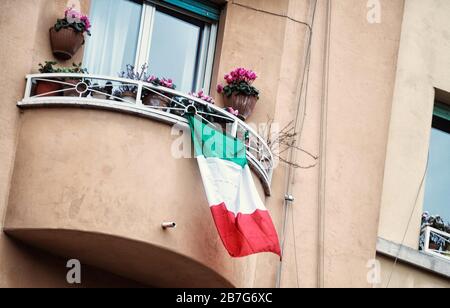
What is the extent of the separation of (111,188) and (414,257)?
5.26m

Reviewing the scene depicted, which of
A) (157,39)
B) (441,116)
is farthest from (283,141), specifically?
(441,116)

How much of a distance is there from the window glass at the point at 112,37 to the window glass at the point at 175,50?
12.4 inches

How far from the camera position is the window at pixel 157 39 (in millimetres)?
14812

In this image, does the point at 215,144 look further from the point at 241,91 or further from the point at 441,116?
the point at 441,116

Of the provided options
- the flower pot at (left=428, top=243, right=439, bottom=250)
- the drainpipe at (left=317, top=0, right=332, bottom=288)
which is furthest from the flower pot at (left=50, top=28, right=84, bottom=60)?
the flower pot at (left=428, top=243, right=439, bottom=250)

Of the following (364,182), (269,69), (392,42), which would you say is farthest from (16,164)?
(392,42)

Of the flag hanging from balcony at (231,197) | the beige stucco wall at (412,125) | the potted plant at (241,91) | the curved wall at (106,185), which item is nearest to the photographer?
the curved wall at (106,185)

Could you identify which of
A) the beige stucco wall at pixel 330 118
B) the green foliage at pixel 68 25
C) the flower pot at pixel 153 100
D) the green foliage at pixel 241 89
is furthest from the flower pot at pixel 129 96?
the beige stucco wall at pixel 330 118

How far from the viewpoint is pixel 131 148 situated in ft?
42.7

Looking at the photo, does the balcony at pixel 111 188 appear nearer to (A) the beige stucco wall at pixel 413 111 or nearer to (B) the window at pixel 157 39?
(B) the window at pixel 157 39

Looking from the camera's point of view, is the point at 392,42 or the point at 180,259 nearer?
the point at 180,259
